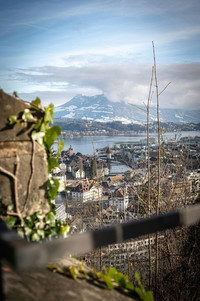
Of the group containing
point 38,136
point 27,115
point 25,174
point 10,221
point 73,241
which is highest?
point 27,115

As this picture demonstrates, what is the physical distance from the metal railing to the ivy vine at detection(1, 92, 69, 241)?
48 cm

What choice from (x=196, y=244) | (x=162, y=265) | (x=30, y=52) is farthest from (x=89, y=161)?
(x=196, y=244)

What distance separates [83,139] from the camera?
1513 centimetres

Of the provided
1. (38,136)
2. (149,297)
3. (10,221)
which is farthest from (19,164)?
(149,297)

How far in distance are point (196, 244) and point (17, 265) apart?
235 cm

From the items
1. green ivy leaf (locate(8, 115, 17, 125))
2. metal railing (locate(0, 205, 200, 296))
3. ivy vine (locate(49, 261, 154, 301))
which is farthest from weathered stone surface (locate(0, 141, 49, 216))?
metal railing (locate(0, 205, 200, 296))

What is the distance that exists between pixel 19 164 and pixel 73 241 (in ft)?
2.19

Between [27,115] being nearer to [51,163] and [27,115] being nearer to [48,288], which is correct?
[51,163]

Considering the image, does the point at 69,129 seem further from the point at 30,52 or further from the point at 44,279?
the point at 44,279

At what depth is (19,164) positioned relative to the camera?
51.3 inches

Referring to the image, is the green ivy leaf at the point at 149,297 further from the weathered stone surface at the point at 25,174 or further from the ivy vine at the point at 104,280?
the weathered stone surface at the point at 25,174

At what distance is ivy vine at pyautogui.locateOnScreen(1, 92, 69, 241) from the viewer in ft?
4.17

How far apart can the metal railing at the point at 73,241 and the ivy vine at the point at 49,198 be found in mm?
475

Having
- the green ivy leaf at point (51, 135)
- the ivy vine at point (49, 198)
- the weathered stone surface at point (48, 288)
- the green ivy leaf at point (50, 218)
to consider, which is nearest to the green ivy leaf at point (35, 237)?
the ivy vine at point (49, 198)
